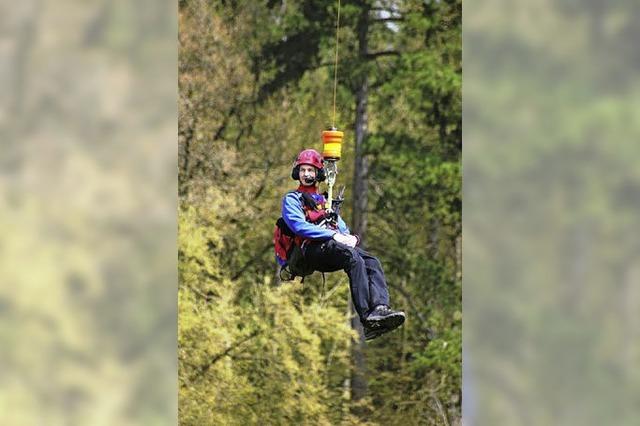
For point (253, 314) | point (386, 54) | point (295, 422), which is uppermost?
point (386, 54)

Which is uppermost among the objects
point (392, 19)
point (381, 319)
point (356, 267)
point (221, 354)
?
point (392, 19)

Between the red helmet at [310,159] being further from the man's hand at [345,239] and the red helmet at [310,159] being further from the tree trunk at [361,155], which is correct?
the tree trunk at [361,155]

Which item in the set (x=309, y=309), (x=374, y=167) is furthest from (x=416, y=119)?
(x=309, y=309)

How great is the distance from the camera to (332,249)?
739 cm

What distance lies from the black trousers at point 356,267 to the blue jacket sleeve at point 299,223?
2.6 inches

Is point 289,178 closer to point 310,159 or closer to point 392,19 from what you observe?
point 392,19

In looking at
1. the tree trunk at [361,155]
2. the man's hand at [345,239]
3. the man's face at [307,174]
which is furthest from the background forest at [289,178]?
the man's hand at [345,239]

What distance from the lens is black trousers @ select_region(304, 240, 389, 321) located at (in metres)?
7.30

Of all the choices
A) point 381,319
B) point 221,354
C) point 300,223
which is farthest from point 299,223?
point 221,354

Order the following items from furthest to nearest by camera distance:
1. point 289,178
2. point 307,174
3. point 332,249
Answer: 1. point 289,178
2. point 307,174
3. point 332,249
